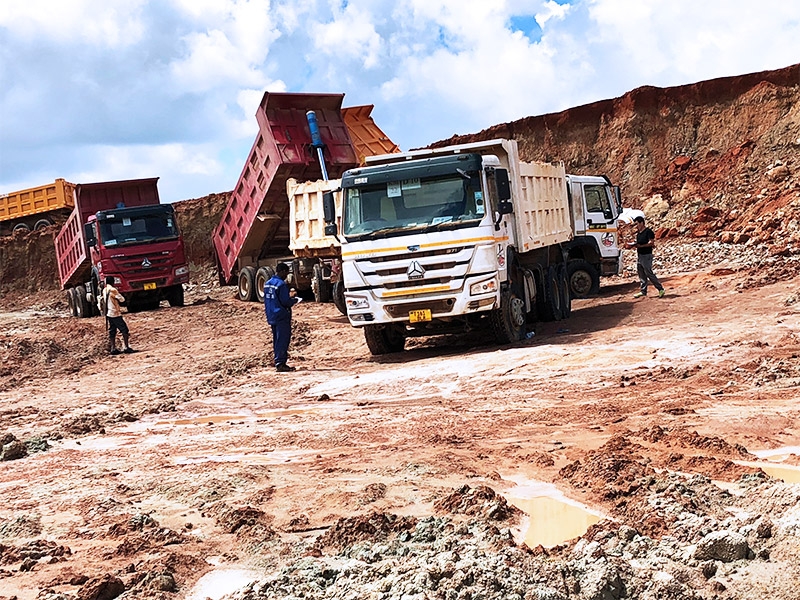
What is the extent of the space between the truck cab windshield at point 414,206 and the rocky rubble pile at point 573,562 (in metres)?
8.09

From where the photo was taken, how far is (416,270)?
1302cm

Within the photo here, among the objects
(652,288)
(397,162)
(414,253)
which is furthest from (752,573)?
(652,288)

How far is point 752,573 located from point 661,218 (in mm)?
27336

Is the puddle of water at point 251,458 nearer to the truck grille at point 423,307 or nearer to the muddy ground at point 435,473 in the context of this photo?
the muddy ground at point 435,473

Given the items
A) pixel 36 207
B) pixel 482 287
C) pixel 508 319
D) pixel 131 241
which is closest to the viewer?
pixel 482 287

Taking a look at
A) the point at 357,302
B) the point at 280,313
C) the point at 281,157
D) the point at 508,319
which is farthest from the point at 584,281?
the point at 280,313

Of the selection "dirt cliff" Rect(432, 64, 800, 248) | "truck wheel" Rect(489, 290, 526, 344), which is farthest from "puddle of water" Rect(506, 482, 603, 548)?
"dirt cliff" Rect(432, 64, 800, 248)

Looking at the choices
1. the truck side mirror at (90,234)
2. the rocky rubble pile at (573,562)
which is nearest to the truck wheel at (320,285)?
the truck side mirror at (90,234)

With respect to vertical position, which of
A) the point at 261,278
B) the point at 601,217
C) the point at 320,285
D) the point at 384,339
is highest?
the point at 601,217

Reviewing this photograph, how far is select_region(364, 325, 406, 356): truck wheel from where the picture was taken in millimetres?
14367

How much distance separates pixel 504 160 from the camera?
14180 millimetres

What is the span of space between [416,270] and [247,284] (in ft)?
39.5

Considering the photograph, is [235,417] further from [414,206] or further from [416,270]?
[414,206]

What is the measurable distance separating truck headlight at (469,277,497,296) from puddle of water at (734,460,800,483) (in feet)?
22.8
